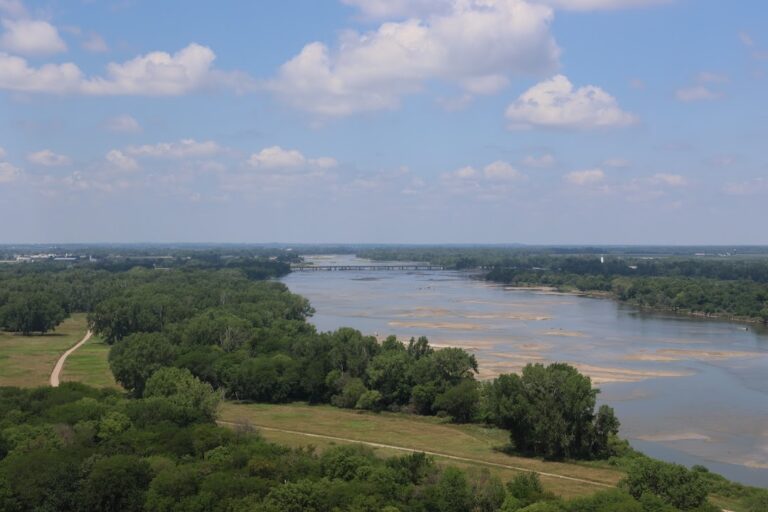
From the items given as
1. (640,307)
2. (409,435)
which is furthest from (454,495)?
(640,307)

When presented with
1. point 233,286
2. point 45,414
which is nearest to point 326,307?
point 233,286

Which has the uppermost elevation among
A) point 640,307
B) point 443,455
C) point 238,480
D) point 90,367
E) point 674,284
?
point 674,284

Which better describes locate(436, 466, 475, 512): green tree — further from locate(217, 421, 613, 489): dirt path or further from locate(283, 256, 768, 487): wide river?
locate(283, 256, 768, 487): wide river

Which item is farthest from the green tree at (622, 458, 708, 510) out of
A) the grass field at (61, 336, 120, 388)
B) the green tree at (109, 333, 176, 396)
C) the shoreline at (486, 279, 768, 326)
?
the shoreline at (486, 279, 768, 326)

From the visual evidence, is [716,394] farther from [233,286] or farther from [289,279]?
[289,279]

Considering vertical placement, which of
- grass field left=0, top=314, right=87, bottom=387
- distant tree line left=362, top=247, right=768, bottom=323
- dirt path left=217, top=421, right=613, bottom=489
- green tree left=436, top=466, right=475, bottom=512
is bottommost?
grass field left=0, top=314, right=87, bottom=387

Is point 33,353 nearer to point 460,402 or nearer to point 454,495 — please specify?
point 460,402

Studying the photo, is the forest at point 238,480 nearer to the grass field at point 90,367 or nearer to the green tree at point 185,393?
the green tree at point 185,393

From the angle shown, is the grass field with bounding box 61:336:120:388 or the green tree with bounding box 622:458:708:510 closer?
the green tree with bounding box 622:458:708:510
